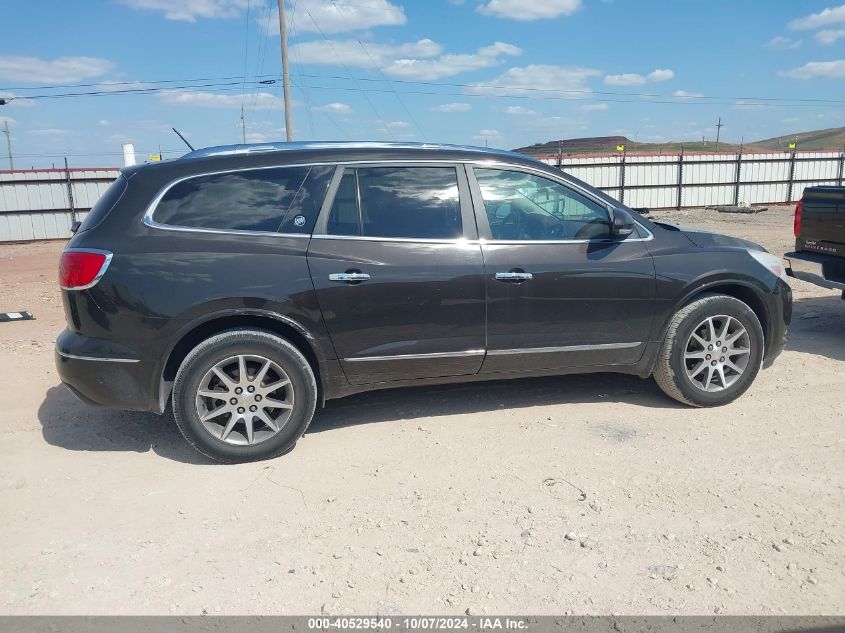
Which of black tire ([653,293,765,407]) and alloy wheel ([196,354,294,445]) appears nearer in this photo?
alloy wheel ([196,354,294,445])

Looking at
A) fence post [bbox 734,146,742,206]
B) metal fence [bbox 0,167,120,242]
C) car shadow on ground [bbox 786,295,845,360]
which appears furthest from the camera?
fence post [bbox 734,146,742,206]

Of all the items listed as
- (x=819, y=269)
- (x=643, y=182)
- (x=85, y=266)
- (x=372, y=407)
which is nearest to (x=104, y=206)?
(x=85, y=266)

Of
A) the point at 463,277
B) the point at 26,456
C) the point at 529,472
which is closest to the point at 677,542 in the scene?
the point at 529,472

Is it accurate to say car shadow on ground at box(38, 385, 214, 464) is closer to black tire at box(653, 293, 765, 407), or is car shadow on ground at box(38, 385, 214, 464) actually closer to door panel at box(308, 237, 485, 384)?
door panel at box(308, 237, 485, 384)

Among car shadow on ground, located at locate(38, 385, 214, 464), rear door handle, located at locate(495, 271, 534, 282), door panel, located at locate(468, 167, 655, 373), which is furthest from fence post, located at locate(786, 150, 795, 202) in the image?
car shadow on ground, located at locate(38, 385, 214, 464)

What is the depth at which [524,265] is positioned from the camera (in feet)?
14.2

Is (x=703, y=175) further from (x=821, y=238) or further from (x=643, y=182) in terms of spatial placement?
(x=821, y=238)

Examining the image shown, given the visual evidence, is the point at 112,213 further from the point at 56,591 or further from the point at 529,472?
the point at 529,472

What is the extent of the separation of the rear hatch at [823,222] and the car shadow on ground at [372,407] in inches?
106

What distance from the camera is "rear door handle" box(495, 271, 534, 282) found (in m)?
4.27

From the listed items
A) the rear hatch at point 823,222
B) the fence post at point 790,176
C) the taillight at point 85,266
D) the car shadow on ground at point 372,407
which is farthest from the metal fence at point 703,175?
the taillight at point 85,266

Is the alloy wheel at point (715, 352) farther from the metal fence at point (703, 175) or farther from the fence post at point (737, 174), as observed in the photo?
the fence post at point (737, 174)

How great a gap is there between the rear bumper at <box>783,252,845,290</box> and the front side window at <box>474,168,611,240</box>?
10.4 feet

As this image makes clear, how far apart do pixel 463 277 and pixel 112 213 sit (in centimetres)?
214
